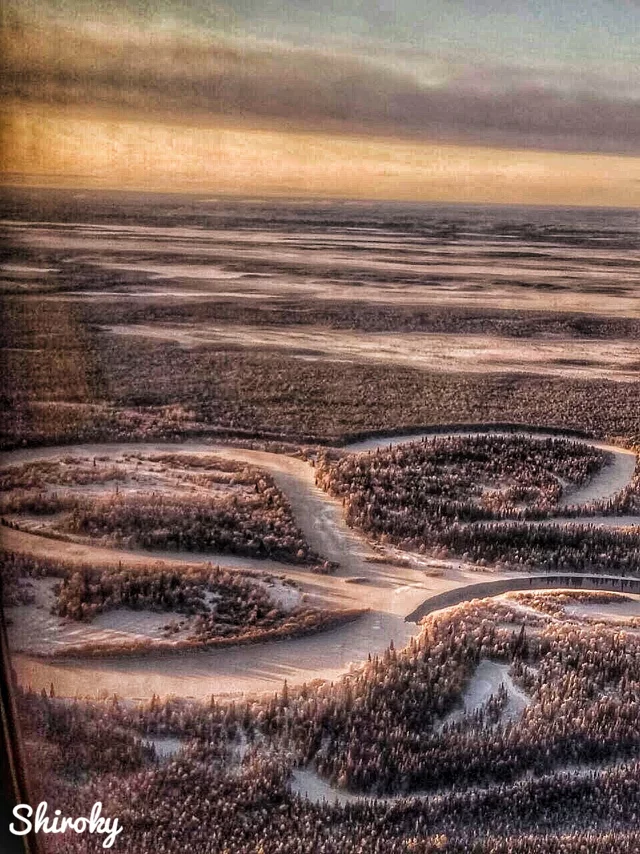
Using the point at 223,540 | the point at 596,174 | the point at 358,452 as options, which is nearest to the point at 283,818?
the point at 223,540

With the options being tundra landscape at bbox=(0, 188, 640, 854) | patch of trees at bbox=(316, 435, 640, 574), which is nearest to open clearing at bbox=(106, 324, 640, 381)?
tundra landscape at bbox=(0, 188, 640, 854)

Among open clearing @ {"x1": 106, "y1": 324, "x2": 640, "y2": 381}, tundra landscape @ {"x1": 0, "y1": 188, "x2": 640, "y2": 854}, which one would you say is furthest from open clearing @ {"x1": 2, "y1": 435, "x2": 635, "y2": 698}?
open clearing @ {"x1": 106, "y1": 324, "x2": 640, "y2": 381}

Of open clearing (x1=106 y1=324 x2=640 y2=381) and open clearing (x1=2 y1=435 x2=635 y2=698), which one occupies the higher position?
open clearing (x1=106 y1=324 x2=640 y2=381)

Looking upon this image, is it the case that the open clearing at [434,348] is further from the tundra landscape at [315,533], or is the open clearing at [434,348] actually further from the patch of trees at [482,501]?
the patch of trees at [482,501]

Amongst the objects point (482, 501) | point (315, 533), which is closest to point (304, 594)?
point (315, 533)

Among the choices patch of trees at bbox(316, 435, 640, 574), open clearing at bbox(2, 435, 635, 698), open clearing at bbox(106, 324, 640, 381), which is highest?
open clearing at bbox(106, 324, 640, 381)

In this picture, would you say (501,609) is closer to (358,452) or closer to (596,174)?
(358,452)

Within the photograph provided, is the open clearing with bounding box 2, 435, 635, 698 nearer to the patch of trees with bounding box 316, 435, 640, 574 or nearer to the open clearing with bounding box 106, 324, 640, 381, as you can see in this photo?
the patch of trees with bounding box 316, 435, 640, 574

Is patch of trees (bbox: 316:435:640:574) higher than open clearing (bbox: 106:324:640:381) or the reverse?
the reverse
